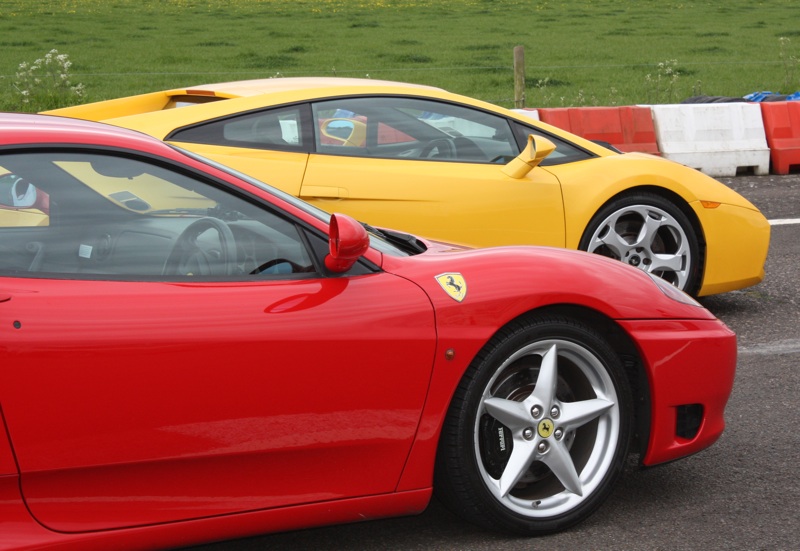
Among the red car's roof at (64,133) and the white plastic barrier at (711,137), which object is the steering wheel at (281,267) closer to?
the red car's roof at (64,133)

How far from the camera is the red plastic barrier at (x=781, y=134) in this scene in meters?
11.3

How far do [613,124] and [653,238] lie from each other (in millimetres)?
4477

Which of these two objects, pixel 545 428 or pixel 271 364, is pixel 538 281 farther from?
pixel 271 364

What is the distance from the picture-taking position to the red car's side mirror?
10.6ft

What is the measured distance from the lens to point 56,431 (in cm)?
295

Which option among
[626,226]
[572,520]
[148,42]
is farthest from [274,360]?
[148,42]

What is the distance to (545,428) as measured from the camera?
3.66 m

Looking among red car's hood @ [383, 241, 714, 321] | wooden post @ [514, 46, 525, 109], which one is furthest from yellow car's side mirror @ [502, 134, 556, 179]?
wooden post @ [514, 46, 525, 109]

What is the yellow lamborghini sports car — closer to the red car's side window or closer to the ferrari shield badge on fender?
the ferrari shield badge on fender

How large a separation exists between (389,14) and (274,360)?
3248 centimetres

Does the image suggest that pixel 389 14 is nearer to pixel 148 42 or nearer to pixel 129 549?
pixel 148 42

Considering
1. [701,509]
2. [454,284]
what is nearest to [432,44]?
[701,509]

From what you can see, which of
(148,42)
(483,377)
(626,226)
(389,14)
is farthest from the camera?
(389,14)

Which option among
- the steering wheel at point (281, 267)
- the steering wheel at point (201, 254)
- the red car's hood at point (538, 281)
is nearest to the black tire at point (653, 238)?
the red car's hood at point (538, 281)
